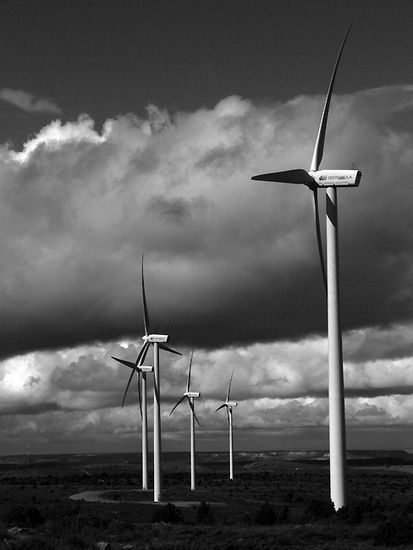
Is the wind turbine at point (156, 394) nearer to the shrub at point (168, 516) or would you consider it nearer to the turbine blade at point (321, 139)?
the shrub at point (168, 516)

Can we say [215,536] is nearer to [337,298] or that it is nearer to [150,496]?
[337,298]

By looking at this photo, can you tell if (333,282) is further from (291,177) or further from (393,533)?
(393,533)

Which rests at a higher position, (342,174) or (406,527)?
(342,174)

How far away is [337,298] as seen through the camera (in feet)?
143

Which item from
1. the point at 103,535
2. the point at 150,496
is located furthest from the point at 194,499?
the point at 103,535

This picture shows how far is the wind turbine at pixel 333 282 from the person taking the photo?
139 ft

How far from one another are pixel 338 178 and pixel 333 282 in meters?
6.04

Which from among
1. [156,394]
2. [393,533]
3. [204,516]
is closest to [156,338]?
[156,394]

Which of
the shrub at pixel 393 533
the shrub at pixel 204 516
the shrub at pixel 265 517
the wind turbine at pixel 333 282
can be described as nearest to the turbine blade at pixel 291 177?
the wind turbine at pixel 333 282


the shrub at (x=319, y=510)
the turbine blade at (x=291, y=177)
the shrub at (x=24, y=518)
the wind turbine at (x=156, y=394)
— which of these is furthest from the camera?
the wind turbine at (x=156, y=394)

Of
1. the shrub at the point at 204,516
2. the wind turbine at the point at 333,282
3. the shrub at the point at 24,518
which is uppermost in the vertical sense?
the wind turbine at the point at 333,282

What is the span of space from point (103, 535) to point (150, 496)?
48563 millimetres

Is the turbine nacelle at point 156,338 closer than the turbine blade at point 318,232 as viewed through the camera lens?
No

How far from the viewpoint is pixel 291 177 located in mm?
46312
